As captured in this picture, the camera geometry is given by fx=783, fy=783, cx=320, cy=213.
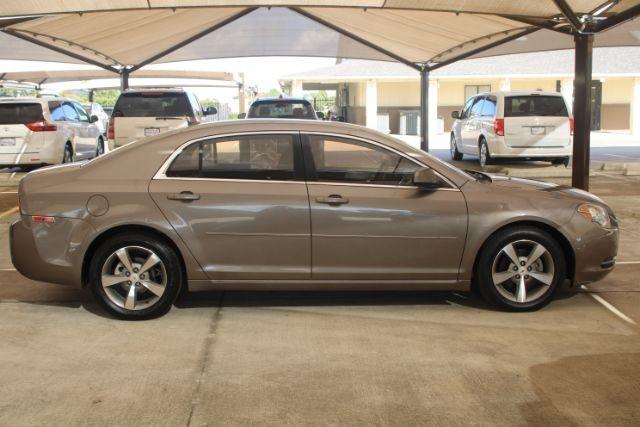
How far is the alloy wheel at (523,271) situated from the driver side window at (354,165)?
0.97 meters

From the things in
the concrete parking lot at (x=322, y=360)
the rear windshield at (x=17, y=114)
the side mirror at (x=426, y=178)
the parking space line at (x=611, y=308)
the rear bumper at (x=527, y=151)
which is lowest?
the concrete parking lot at (x=322, y=360)

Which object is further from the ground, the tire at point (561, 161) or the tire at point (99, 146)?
the tire at point (99, 146)

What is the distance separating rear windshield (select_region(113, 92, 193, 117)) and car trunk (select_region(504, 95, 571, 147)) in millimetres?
7054

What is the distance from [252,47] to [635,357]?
18.5 metres

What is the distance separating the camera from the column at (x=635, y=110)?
34.3 metres

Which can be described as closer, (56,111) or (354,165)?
(354,165)

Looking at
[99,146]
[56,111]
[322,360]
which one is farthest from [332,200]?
[99,146]

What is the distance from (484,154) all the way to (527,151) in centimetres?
112

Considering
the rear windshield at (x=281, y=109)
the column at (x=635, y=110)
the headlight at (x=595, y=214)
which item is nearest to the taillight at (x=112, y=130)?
the rear windshield at (x=281, y=109)

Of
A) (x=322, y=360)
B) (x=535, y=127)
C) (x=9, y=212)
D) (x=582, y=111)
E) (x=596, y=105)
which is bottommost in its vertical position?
(x=322, y=360)

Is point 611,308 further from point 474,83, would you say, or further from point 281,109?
point 474,83

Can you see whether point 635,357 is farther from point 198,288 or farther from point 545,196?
point 198,288

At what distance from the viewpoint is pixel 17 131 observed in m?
16.1

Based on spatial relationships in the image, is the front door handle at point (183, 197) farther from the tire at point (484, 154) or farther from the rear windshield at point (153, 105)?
the tire at point (484, 154)
